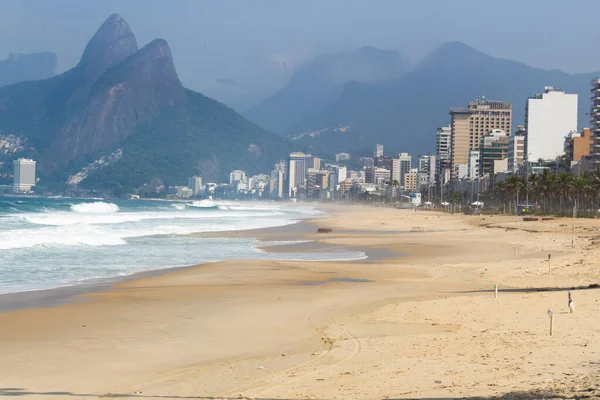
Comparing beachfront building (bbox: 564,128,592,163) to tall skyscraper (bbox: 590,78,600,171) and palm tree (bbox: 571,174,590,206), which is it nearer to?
tall skyscraper (bbox: 590,78,600,171)

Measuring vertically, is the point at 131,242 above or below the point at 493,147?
below

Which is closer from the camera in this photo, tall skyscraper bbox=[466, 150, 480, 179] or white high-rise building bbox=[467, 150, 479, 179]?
white high-rise building bbox=[467, 150, 479, 179]

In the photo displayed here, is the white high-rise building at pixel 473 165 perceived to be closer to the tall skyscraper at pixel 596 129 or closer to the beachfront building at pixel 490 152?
the beachfront building at pixel 490 152

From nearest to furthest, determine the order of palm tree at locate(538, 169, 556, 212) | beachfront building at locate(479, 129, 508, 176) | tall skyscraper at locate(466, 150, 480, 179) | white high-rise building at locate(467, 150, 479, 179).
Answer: palm tree at locate(538, 169, 556, 212) < beachfront building at locate(479, 129, 508, 176) < white high-rise building at locate(467, 150, 479, 179) < tall skyscraper at locate(466, 150, 480, 179)

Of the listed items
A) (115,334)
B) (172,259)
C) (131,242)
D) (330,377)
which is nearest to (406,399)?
(330,377)

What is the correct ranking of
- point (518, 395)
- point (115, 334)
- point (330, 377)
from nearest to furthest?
point (518, 395) → point (330, 377) → point (115, 334)

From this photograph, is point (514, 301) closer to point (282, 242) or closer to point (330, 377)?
point (330, 377)

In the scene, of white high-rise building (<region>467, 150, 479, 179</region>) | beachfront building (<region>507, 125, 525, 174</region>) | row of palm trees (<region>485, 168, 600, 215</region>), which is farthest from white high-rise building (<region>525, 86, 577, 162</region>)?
row of palm trees (<region>485, 168, 600, 215</region>)

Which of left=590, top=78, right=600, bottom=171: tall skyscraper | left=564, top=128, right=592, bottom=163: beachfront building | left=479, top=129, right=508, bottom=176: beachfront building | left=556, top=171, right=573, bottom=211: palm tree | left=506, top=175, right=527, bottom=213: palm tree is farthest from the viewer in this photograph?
left=479, top=129, right=508, bottom=176: beachfront building
